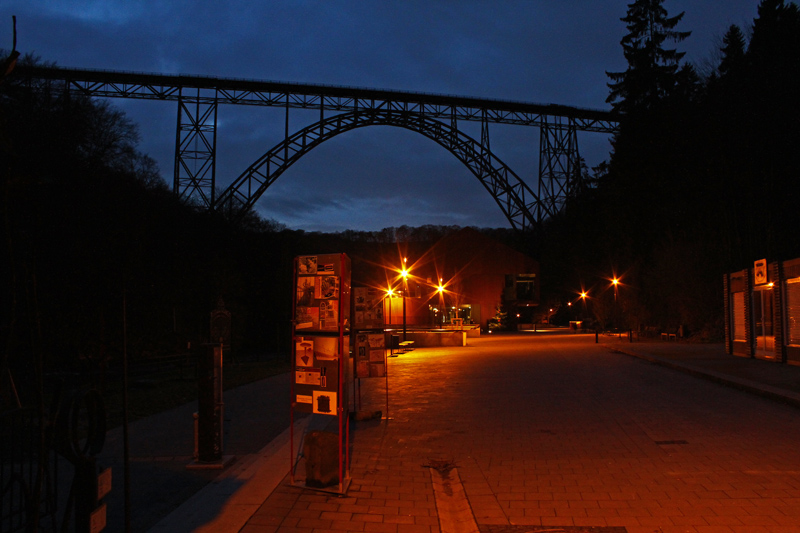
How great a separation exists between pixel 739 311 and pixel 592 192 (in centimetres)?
4057

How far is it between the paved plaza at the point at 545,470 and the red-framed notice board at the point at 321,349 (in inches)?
15.1

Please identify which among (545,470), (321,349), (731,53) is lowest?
(545,470)

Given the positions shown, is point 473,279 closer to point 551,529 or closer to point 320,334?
point 320,334

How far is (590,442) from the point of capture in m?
7.75

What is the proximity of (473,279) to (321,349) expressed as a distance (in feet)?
172

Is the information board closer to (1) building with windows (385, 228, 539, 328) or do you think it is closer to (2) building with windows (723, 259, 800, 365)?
(2) building with windows (723, 259, 800, 365)

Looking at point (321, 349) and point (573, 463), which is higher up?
point (321, 349)

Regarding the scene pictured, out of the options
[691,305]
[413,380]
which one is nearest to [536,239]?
[691,305]

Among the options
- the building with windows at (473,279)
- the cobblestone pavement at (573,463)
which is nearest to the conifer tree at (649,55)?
the building with windows at (473,279)

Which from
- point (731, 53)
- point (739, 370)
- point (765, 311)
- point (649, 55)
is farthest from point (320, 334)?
point (649, 55)

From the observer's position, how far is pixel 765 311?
18.3 m

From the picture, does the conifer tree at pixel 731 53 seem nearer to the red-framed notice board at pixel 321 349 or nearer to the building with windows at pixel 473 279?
the red-framed notice board at pixel 321 349

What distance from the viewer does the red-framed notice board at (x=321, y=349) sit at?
549 cm

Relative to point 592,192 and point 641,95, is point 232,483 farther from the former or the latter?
point 592,192
